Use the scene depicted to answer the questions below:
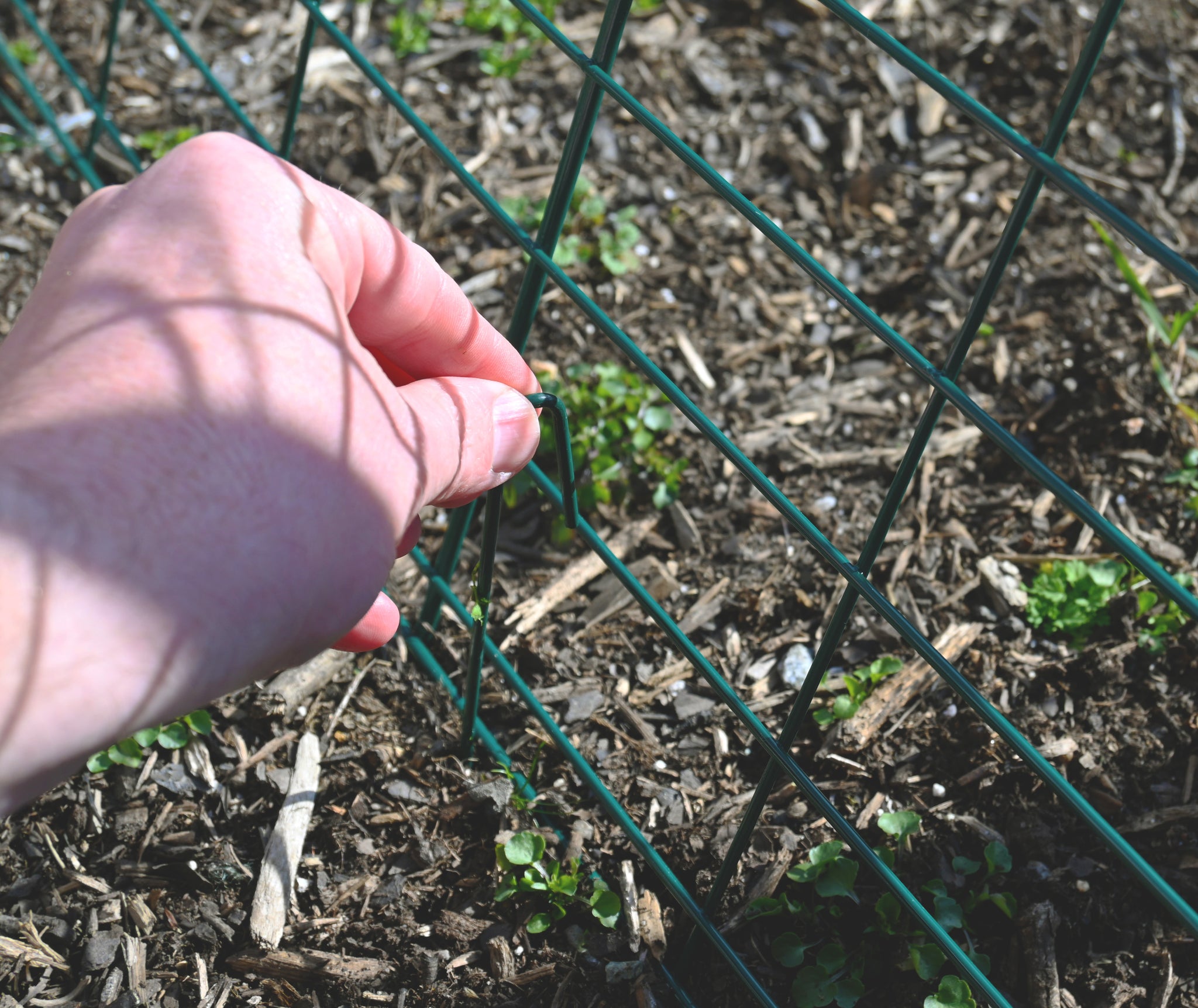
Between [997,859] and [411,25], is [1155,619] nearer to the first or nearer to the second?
[997,859]

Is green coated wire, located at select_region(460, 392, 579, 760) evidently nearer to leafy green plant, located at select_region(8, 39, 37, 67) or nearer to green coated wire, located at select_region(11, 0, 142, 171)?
green coated wire, located at select_region(11, 0, 142, 171)

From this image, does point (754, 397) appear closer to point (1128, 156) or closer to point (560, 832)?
point (560, 832)

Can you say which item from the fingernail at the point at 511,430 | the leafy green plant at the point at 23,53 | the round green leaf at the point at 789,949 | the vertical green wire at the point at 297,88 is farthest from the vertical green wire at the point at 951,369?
the leafy green plant at the point at 23,53

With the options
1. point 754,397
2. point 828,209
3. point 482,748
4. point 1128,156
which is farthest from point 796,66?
point 482,748

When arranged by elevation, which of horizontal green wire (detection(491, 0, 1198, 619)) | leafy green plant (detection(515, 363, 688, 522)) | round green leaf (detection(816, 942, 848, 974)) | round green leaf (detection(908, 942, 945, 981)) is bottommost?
round green leaf (detection(816, 942, 848, 974))

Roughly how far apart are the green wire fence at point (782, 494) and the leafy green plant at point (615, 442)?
0.45 metres

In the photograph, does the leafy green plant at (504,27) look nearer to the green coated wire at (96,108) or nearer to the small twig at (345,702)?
the green coated wire at (96,108)

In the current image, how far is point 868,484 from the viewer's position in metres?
2.54

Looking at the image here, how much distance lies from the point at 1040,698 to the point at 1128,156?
2020 mm

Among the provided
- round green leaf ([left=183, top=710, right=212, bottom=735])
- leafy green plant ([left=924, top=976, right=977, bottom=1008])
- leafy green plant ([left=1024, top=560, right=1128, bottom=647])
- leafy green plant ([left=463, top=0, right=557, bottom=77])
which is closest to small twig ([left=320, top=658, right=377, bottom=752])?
round green leaf ([left=183, top=710, right=212, bottom=735])

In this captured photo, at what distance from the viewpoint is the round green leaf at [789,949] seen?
177 cm

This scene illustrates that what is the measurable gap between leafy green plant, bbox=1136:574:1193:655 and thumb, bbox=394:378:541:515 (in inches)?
58.3

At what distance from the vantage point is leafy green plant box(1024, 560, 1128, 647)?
→ 7.22 ft

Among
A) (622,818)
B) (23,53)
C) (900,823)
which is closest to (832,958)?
(900,823)
